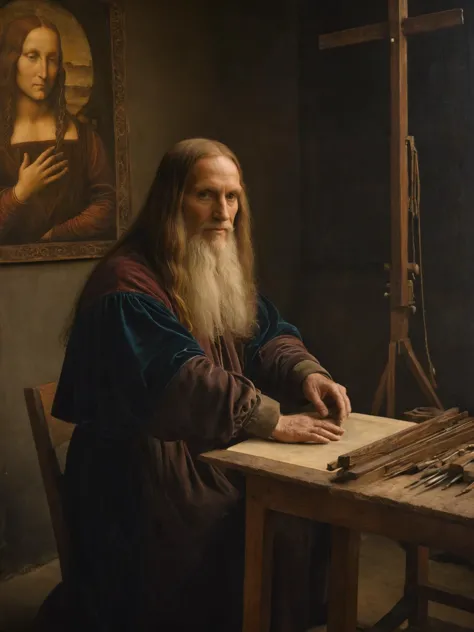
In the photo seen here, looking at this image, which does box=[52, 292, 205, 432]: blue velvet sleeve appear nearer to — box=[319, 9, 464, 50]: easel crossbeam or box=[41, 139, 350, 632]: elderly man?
box=[41, 139, 350, 632]: elderly man

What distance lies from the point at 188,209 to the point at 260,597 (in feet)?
4.19

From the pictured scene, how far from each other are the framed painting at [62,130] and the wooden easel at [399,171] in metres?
1.18

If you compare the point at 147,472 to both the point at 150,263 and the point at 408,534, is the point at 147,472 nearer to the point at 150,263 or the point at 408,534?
the point at 150,263

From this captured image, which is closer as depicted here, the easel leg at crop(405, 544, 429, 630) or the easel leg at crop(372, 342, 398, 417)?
the easel leg at crop(405, 544, 429, 630)

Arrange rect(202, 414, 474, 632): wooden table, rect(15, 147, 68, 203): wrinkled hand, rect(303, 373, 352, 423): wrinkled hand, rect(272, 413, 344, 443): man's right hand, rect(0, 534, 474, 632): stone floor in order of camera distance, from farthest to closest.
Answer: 1. rect(15, 147, 68, 203): wrinkled hand
2. rect(0, 534, 474, 632): stone floor
3. rect(303, 373, 352, 423): wrinkled hand
4. rect(272, 413, 344, 443): man's right hand
5. rect(202, 414, 474, 632): wooden table

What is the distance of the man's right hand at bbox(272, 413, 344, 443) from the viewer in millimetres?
2383

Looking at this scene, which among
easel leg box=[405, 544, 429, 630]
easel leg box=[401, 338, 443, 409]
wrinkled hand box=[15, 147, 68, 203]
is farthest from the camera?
easel leg box=[401, 338, 443, 409]

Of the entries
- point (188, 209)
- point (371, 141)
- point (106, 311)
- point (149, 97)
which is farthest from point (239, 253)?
point (371, 141)

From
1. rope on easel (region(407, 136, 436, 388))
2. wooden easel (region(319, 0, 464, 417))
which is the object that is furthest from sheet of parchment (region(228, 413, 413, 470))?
rope on easel (region(407, 136, 436, 388))

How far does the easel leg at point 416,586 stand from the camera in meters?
2.97

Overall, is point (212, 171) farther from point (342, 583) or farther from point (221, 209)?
point (342, 583)

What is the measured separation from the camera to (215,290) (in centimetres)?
285

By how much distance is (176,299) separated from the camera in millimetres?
2730

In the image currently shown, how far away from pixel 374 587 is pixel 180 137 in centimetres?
230
